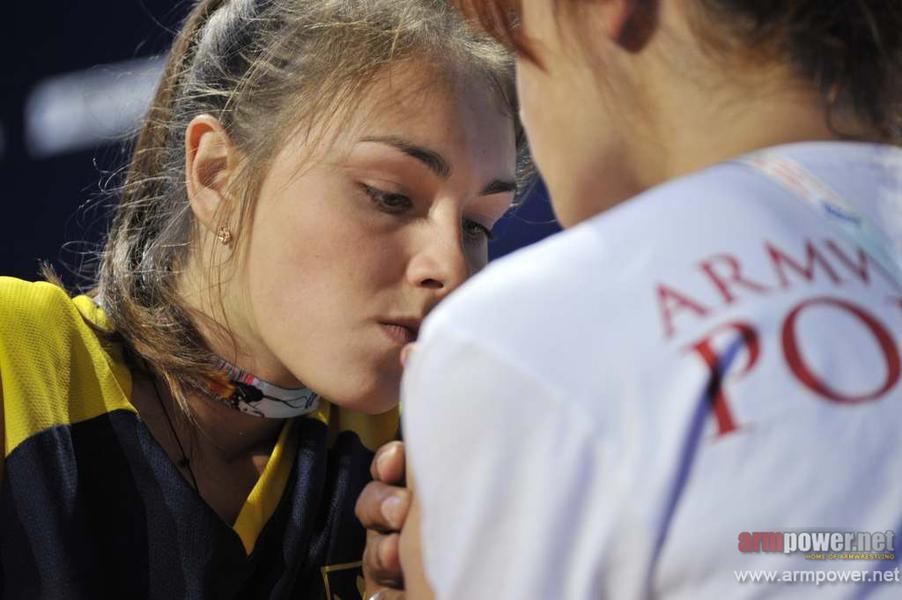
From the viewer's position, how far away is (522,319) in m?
0.50

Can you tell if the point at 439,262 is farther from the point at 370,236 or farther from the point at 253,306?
the point at 253,306

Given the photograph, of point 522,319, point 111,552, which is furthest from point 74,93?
point 522,319

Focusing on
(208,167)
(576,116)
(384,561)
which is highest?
(208,167)

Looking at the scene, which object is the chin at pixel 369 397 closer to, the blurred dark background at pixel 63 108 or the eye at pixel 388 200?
the eye at pixel 388 200

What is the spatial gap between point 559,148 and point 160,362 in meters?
0.77

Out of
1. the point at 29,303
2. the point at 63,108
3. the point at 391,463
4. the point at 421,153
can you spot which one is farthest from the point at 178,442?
the point at 63,108

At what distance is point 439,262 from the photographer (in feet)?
4.16

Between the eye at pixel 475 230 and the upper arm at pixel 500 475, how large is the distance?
2.79 ft

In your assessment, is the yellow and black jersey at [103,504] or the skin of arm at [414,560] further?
the yellow and black jersey at [103,504]

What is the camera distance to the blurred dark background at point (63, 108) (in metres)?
2.33

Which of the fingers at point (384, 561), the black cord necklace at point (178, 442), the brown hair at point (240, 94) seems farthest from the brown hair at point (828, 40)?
the black cord necklace at point (178, 442)

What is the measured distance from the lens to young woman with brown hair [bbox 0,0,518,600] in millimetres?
1206

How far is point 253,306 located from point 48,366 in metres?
0.24

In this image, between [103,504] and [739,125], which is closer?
[739,125]
